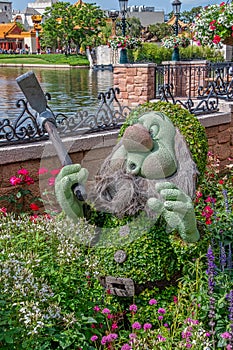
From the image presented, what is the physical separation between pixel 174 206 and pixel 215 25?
19.4 ft

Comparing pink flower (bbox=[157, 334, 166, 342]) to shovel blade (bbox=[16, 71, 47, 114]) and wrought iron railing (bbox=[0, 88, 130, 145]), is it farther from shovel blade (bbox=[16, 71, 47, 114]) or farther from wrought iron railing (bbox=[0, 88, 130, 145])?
wrought iron railing (bbox=[0, 88, 130, 145])

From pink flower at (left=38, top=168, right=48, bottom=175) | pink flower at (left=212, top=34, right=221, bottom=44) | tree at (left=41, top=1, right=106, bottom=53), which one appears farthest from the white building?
pink flower at (left=38, top=168, right=48, bottom=175)

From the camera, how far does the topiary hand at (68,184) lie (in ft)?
10.5

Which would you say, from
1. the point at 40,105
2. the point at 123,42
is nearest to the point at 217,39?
the point at 40,105

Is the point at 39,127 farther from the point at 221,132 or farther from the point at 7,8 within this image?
the point at 7,8

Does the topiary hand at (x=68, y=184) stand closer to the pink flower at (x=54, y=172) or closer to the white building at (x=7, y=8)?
the pink flower at (x=54, y=172)

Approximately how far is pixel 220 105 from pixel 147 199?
5.13 m

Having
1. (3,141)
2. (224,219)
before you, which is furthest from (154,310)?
(3,141)

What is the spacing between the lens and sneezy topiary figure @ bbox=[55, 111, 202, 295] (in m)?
3.15

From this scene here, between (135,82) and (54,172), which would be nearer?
(54,172)

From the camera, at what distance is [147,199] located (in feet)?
10.7

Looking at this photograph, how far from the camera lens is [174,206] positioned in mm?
3039

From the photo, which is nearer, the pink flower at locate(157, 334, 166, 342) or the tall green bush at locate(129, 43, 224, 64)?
the pink flower at locate(157, 334, 166, 342)

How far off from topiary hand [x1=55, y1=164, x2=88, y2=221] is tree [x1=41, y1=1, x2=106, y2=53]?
6822 centimetres
